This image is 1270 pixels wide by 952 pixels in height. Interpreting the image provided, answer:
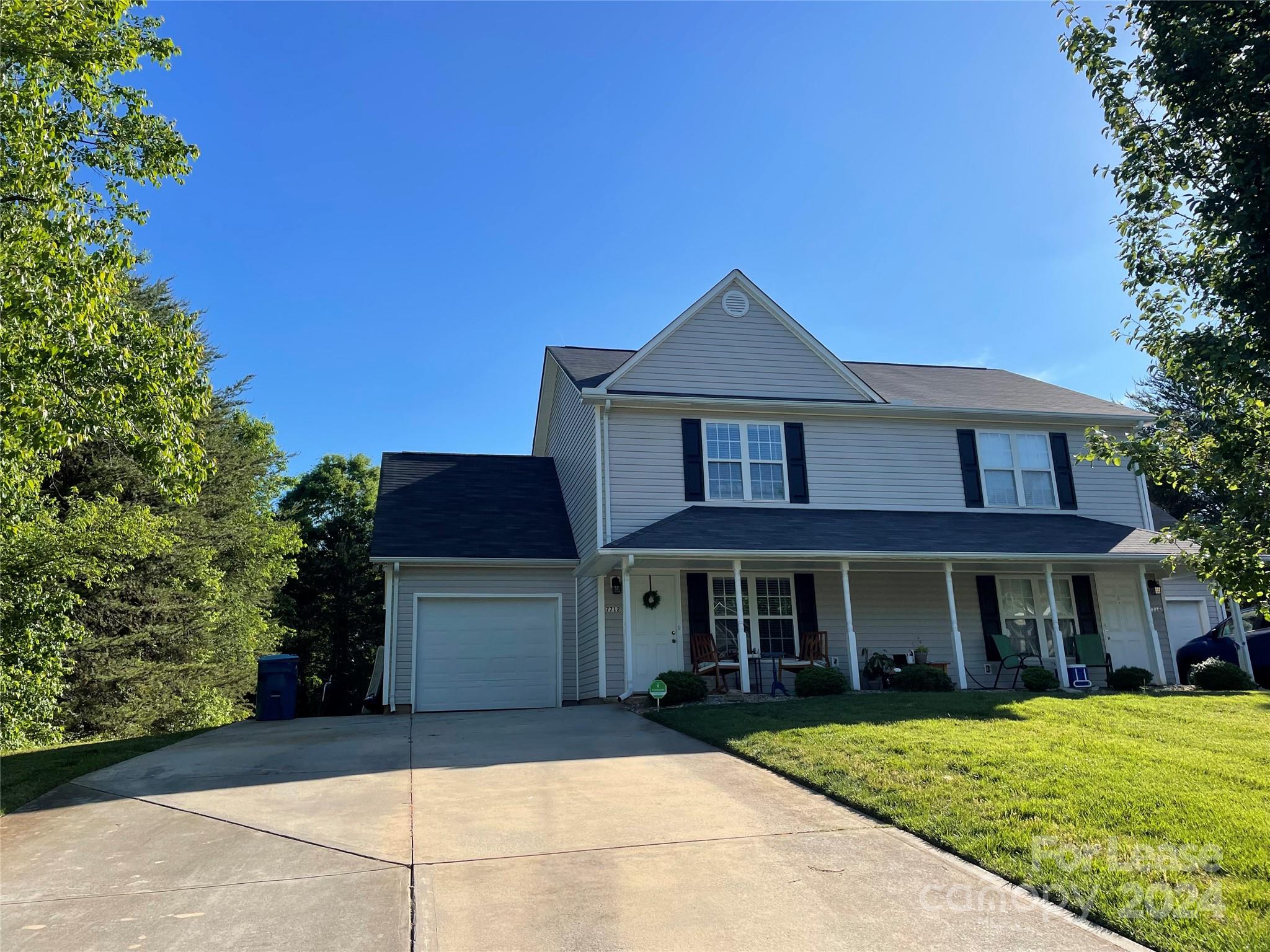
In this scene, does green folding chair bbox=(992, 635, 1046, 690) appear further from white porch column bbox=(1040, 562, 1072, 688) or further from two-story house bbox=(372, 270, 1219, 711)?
white porch column bbox=(1040, 562, 1072, 688)

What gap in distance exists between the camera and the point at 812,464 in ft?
51.2

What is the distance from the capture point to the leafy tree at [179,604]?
47.0 ft

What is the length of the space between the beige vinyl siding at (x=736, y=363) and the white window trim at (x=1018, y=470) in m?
2.86

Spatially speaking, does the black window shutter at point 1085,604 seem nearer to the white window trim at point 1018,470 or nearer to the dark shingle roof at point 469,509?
the white window trim at point 1018,470

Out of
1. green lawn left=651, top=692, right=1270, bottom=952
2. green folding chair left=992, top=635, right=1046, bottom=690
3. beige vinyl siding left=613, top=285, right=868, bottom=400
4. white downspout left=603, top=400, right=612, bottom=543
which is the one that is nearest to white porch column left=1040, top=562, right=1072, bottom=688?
green folding chair left=992, top=635, right=1046, bottom=690

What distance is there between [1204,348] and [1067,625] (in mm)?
10549

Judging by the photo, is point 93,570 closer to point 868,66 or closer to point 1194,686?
point 868,66

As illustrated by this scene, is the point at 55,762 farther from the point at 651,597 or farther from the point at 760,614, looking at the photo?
the point at 760,614

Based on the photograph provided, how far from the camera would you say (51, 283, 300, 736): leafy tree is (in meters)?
14.3

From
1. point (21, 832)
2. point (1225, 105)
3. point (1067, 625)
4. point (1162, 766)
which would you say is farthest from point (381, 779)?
point (1067, 625)

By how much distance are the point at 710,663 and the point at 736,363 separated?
227 inches

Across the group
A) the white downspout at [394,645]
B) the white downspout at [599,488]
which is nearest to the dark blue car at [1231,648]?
the white downspout at [599,488]

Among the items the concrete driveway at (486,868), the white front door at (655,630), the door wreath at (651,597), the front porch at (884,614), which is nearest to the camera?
the concrete driveway at (486,868)

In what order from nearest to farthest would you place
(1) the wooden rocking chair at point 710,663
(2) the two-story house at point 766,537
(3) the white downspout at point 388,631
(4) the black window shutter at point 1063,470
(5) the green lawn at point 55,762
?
(5) the green lawn at point 55,762
(1) the wooden rocking chair at point 710,663
(2) the two-story house at point 766,537
(3) the white downspout at point 388,631
(4) the black window shutter at point 1063,470
